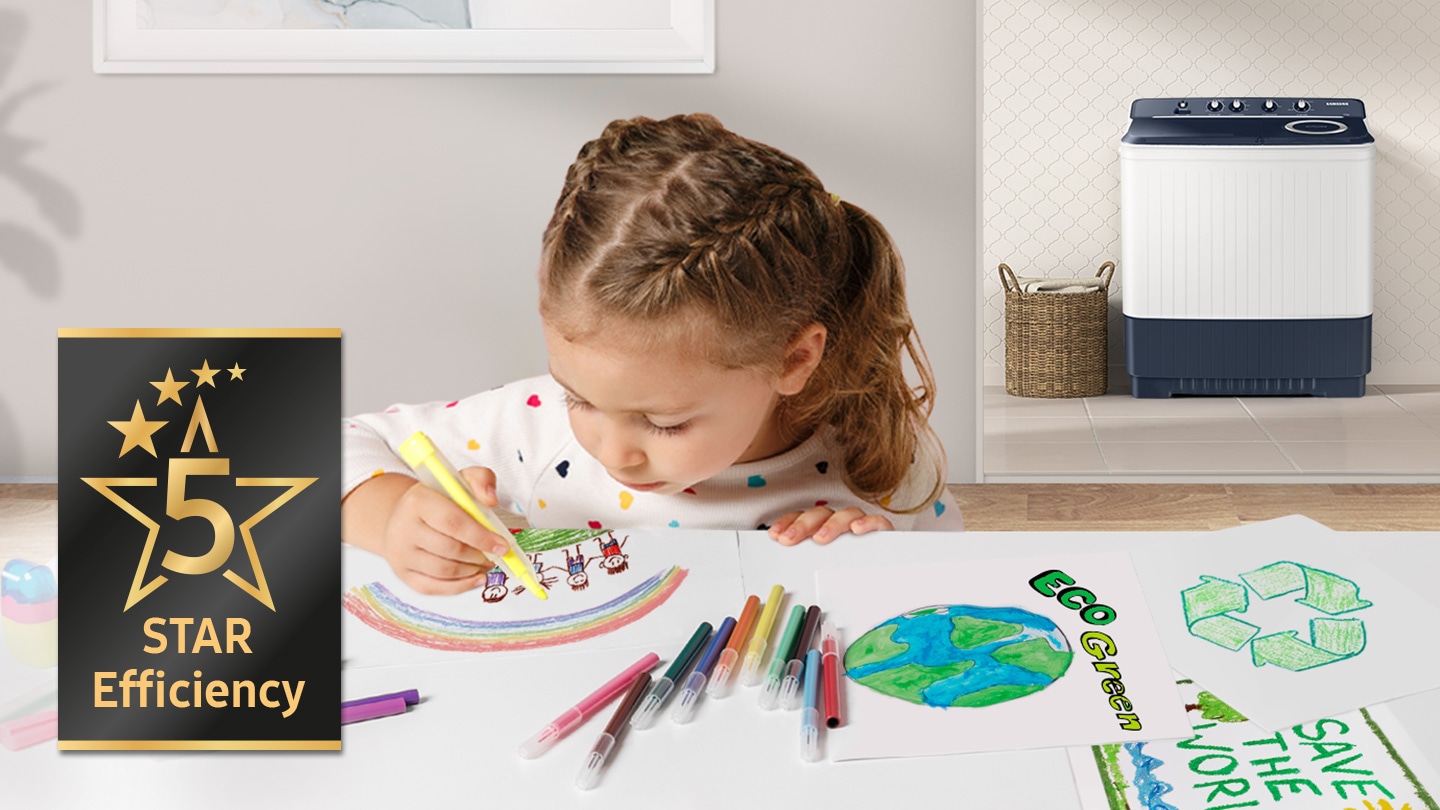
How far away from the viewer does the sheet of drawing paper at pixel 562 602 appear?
0.69 meters

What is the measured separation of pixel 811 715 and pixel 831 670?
62 mm

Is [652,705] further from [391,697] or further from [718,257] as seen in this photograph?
[718,257]

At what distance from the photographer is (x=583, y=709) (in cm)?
59

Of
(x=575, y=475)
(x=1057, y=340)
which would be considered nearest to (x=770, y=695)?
(x=575, y=475)

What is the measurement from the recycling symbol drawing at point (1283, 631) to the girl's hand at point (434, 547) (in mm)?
429

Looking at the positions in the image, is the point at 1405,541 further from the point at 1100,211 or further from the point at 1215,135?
the point at 1100,211

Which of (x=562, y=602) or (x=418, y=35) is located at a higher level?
(x=418, y=35)

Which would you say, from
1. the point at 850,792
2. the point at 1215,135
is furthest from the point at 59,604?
the point at 1215,135

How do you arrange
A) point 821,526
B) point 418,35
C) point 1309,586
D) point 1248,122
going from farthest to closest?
1. point 1248,122
2. point 418,35
3. point 821,526
4. point 1309,586

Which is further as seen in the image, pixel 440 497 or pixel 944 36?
pixel 944 36

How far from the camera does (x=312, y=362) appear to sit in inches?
12.8

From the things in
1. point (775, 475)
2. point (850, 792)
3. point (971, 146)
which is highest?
point (971, 146)

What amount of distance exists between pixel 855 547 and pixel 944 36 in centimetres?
155

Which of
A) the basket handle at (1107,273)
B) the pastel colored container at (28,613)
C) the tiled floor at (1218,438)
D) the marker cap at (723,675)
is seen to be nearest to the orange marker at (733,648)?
the marker cap at (723,675)
